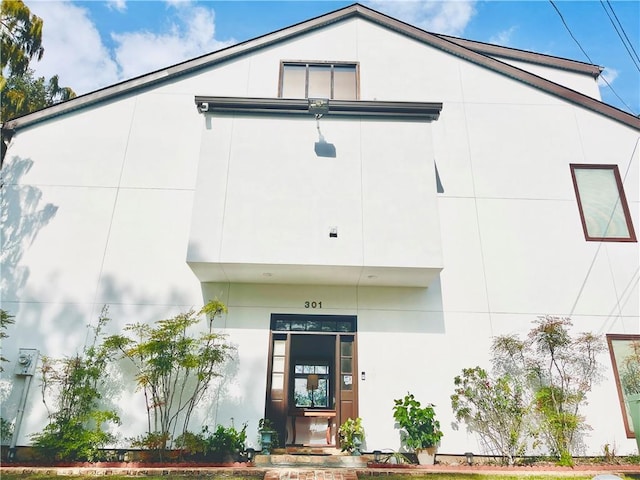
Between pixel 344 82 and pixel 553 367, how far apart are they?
8.36 m

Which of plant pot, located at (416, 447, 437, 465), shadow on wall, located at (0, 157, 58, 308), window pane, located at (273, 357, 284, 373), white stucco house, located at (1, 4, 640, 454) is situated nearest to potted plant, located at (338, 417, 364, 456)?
white stucco house, located at (1, 4, 640, 454)

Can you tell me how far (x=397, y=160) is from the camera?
8375 millimetres

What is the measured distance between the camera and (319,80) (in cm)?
1062

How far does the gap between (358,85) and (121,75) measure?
7246 mm

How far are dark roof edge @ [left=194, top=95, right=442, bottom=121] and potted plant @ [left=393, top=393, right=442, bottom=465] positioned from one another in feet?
Answer: 19.5

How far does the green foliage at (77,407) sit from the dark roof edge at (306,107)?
16.6 ft

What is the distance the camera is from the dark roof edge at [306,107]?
865cm

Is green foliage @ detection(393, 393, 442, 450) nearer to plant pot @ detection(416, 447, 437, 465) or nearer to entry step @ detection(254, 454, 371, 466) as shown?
plant pot @ detection(416, 447, 437, 465)

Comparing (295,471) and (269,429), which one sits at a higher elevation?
(269,429)

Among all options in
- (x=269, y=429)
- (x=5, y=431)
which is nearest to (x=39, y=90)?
(x=5, y=431)

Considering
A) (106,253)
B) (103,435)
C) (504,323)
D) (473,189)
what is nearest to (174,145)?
(106,253)

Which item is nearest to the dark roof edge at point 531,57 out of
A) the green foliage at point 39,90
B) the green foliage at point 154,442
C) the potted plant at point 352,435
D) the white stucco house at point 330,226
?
the white stucco house at point 330,226

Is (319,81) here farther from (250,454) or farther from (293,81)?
(250,454)

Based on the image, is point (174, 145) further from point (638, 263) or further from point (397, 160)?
point (638, 263)
